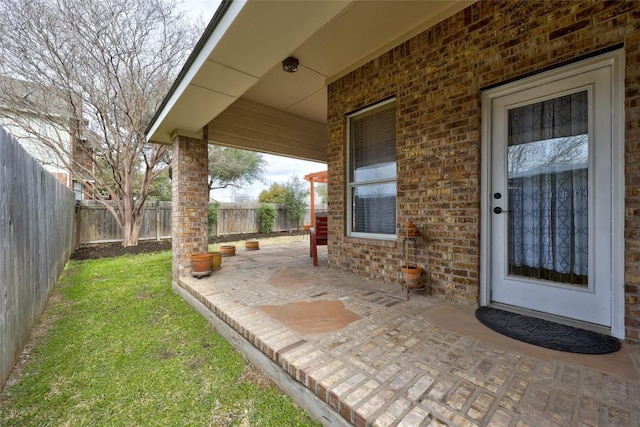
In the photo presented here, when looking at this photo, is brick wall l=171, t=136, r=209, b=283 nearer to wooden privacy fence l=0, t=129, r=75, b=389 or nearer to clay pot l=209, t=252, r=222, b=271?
clay pot l=209, t=252, r=222, b=271

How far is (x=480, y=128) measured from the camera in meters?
2.58

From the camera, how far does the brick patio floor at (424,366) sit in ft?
4.13

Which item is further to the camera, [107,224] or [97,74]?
[107,224]

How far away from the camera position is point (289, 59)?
11.7 feet

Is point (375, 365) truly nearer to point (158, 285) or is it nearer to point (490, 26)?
point (490, 26)

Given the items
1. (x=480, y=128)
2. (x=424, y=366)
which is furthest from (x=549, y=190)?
(x=424, y=366)

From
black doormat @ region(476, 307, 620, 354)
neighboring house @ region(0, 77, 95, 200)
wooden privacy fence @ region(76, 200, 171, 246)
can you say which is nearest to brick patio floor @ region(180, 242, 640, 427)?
black doormat @ region(476, 307, 620, 354)

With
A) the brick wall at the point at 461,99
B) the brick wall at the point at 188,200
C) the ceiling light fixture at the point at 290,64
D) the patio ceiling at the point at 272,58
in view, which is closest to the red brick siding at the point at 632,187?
the brick wall at the point at 461,99

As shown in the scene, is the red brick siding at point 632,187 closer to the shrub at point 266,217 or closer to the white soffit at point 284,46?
the white soffit at point 284,46

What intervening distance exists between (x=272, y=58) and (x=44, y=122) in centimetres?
838

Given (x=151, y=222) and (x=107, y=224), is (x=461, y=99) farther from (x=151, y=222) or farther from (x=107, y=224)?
(x=107, y=224)

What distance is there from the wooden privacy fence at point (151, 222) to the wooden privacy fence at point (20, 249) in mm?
5539

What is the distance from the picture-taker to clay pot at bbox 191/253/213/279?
3.76 meters

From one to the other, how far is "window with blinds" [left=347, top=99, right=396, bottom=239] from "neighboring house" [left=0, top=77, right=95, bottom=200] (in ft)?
24.8
